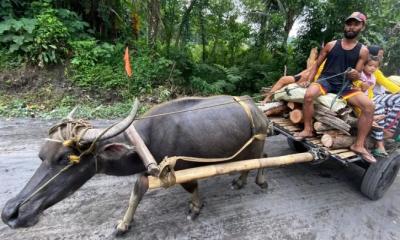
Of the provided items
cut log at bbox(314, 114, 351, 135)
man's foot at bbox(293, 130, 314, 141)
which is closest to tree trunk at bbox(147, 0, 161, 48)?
man's foot at bbox(293, 130, 314, 141)

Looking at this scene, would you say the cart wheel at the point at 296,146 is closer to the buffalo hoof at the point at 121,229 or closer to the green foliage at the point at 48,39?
the buffalo hoof at the point at 121,229

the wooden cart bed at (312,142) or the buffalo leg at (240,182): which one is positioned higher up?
the wooden cart bed at (312,142)

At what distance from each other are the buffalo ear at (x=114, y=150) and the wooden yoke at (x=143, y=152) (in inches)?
2.4

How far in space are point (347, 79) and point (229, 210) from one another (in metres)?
2.09

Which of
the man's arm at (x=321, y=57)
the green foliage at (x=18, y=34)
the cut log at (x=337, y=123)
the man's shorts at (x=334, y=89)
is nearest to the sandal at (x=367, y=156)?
the cut log at (x=337, y=123)

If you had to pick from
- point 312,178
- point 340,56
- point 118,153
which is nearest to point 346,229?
point 312,178

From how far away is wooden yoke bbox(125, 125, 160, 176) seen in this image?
2.38 metres

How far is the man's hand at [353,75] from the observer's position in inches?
132

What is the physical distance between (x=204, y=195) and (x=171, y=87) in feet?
15.2

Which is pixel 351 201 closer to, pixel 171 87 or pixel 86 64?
pixel 171 87

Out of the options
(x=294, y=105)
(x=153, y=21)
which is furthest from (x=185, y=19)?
(x=294, y=105)

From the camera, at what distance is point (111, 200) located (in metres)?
3.35

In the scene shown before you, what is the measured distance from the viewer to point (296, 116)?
3758mm

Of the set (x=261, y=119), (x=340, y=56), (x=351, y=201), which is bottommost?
(x=351, y=201)
